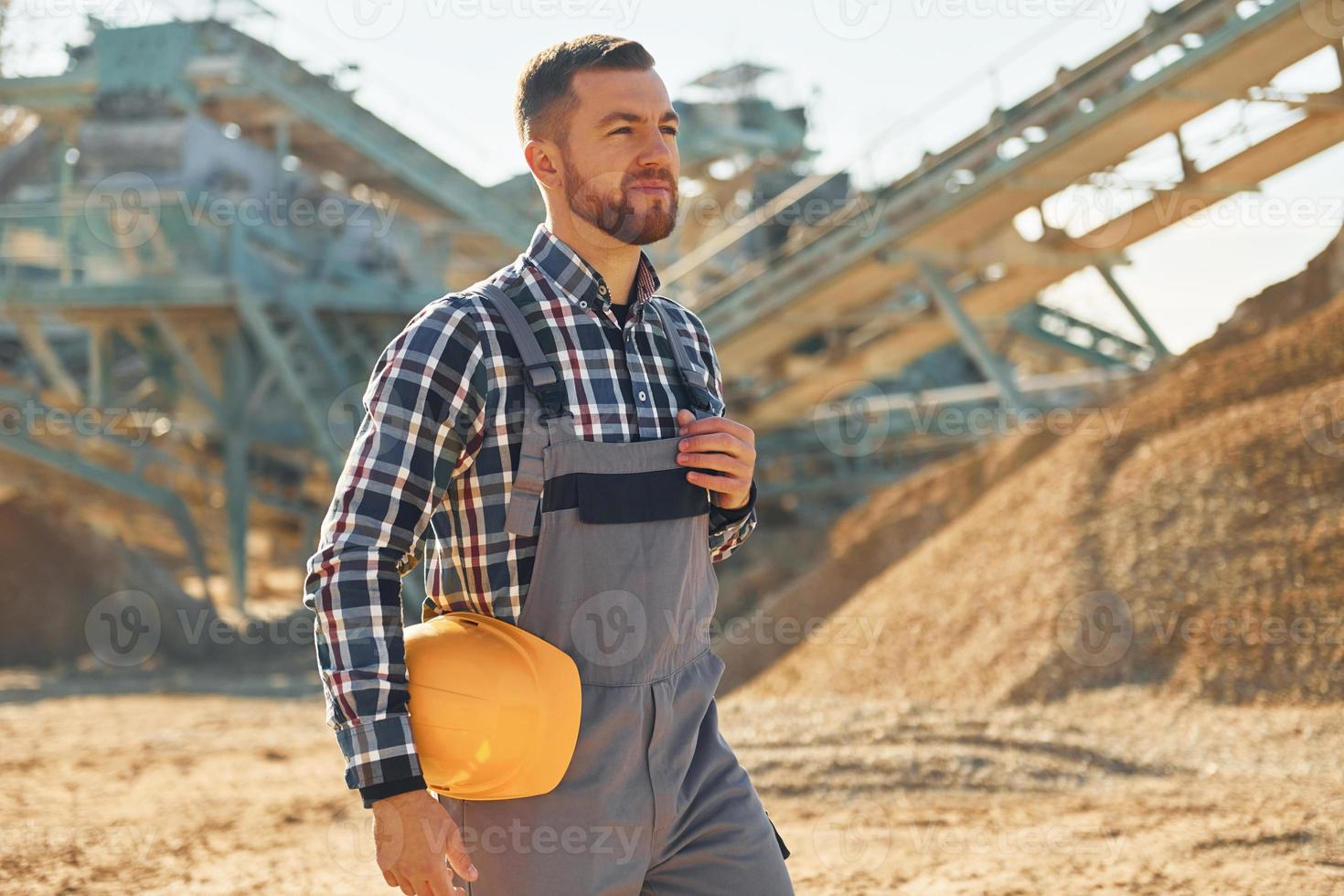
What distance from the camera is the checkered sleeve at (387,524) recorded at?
6.91 ft

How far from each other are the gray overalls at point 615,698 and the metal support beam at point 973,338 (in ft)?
41.7

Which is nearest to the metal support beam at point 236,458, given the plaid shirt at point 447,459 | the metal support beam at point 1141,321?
the metal support beam at point 1141,321

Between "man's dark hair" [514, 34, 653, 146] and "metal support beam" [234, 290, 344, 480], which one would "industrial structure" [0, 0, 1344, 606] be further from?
"man's dark hair" [514, 34, 653, 146]

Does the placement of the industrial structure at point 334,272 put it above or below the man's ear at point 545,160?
above

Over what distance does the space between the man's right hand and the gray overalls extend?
0.17m

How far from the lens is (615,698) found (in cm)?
236

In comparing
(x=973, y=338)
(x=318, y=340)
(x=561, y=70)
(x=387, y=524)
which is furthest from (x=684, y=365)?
(x=318, y=340)

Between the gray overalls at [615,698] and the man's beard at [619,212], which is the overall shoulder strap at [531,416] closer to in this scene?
the gray overalls at [615,698]

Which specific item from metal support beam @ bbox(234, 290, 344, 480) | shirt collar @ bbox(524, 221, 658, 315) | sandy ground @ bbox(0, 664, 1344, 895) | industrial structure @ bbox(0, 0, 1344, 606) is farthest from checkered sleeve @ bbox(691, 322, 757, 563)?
metal support beam @ bbox(234, 290, 344, 480)

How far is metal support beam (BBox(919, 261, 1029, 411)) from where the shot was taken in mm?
14594

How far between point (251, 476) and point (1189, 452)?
534 inches

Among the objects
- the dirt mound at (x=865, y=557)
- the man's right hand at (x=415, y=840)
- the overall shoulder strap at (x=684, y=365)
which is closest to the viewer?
the man's right hand at (x=415, y=840)

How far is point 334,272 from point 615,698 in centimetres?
1731

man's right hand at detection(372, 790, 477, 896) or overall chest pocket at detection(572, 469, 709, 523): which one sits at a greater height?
overall chest pocket at detection(572, 469, 709, 523)
